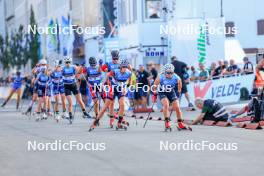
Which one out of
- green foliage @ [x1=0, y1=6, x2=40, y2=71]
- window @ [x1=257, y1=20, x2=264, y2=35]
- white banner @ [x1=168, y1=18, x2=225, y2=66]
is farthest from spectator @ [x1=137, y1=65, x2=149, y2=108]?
green foliage @ [x1=0, y1=6, x2=40, y2=71]

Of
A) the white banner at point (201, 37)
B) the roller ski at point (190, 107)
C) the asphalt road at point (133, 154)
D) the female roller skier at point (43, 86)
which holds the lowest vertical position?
the roller ski at point (190, 107)

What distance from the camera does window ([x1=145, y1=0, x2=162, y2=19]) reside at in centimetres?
4869

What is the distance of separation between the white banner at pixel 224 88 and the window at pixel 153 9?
1646 cm

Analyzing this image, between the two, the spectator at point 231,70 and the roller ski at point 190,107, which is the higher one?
the spectator at point 231,70

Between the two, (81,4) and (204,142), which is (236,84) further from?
(81,4)

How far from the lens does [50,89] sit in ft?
94.6

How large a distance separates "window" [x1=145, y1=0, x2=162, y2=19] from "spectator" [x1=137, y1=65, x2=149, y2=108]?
16002 mm

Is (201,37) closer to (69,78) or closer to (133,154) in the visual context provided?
(69,78)

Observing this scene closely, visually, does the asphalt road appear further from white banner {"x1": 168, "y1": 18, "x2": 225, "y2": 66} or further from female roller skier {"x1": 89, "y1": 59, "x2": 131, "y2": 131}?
white banner {"x1": 168, "y1": 18, "x2": 225, "y2": 66}

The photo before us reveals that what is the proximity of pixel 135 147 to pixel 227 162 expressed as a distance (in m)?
3.22

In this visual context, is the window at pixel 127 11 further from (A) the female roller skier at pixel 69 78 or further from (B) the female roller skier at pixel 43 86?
(A) the female roller skier at pixel 69 78

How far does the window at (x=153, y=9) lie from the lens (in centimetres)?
4869

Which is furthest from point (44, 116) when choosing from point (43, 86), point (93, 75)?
point (93, 75)

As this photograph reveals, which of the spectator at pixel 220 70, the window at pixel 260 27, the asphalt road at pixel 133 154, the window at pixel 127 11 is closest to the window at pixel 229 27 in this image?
the window at pixel 260 27
